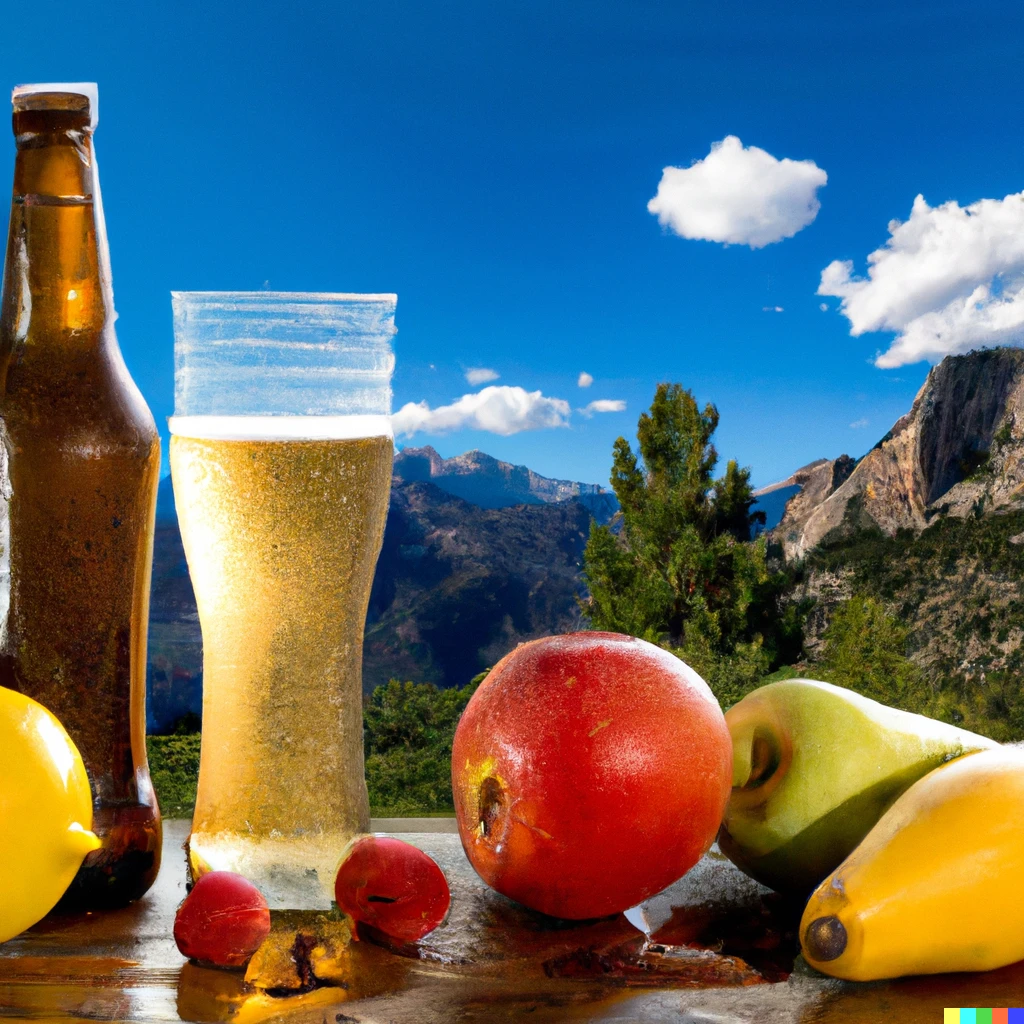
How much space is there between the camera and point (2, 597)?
96 cm

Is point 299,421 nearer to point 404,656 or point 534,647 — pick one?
point 534,647

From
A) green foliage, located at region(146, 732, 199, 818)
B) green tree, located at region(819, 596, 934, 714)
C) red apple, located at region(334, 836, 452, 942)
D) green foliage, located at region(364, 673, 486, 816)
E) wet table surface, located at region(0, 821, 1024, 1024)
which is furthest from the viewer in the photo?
green tree, located at region(819, 596, 934, 714)

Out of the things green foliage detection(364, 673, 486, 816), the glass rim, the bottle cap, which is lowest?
green foliage detection(364, 673, 486, 816)

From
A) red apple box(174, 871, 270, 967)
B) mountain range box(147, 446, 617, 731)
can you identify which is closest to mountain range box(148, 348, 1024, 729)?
mountain range box(147, 446, 617, 731)

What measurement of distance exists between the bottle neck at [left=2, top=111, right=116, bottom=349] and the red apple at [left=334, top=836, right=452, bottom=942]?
532 mm

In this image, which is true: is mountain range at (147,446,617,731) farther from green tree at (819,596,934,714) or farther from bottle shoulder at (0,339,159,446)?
bottle shoulder at (0,339,159,446)

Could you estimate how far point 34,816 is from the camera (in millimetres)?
792

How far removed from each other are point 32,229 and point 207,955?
66 centimetres

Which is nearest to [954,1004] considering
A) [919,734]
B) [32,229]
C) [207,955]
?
[919,734]

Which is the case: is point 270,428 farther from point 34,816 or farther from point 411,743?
point 411,743

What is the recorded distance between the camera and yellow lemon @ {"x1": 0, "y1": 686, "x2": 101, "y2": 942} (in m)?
0.79

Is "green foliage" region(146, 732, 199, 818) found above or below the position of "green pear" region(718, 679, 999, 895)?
below

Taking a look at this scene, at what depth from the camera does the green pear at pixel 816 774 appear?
1006 millimetres

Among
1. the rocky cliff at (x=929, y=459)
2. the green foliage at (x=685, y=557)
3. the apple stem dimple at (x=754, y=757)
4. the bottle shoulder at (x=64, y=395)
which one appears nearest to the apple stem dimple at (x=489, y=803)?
the apple stem dimple at (x=754, y=757)
